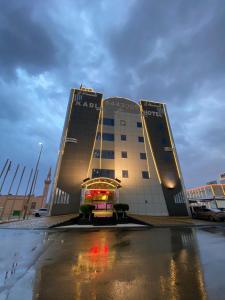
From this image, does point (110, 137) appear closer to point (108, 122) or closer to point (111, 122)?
point (108, 122)

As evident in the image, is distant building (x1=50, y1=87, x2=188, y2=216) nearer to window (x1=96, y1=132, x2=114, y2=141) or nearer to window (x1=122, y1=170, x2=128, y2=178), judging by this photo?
window (x1=96, y1=132, x2=114, y2=141)

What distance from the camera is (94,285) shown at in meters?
3.82

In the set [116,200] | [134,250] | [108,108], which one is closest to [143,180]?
[116,200]

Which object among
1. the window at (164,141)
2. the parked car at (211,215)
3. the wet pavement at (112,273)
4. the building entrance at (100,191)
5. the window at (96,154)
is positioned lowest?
the wet pavement at (112,273)

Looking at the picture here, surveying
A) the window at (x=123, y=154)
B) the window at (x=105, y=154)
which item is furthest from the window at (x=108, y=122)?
the window at (x=123, y=154)

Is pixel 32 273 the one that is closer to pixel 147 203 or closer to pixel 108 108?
pixel 147 203

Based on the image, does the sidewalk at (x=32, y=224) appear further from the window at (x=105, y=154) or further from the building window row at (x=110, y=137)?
the building window row at (x=110, y=137)

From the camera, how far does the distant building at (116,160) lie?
82.5 ft

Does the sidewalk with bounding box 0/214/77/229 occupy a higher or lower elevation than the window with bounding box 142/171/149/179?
lower

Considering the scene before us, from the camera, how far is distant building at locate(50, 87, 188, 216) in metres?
25.1

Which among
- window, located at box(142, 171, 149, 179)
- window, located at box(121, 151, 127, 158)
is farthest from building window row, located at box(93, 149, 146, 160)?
window, located at box(142, 171, 149, 179)

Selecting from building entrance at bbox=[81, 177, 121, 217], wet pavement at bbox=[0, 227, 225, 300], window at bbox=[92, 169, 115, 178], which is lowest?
wet pavement at bbox=[0, 227, 225, 300]

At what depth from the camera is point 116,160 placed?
95.2 feet

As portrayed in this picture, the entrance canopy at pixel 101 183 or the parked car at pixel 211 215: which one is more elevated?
the entrance canopy at pixel 101 183
